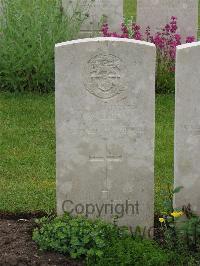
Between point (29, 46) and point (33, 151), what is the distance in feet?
7.35

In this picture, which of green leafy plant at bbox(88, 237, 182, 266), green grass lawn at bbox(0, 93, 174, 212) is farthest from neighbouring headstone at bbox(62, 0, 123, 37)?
green leafy plant at bbox(88, 237, 182, 266)

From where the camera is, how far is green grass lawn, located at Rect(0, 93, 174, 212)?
6758 mm

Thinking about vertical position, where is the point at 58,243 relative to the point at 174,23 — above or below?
below

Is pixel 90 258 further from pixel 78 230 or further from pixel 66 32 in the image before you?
pixel 66 32

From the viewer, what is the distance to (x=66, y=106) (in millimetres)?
5613

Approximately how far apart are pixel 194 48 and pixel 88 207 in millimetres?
1354

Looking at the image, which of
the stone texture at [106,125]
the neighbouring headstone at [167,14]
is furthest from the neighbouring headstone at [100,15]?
the stone texture at [106,125]

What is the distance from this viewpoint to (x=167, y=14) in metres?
11.4

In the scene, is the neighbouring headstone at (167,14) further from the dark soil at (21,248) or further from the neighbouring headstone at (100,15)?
the dark soil at (21,248)

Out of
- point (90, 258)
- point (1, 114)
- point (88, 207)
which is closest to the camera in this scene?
point (90, 258)

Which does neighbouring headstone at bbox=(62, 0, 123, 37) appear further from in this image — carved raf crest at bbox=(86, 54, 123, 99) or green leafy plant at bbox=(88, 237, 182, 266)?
Answer: green leafy plant at bbox=(88, 237, 182, 266)

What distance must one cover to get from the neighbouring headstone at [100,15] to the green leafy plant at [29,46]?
47.3 inches

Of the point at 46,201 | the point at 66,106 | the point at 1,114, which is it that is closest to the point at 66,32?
the point at 1,114

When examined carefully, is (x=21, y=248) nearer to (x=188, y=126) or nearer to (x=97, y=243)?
(x=97, y=243)
